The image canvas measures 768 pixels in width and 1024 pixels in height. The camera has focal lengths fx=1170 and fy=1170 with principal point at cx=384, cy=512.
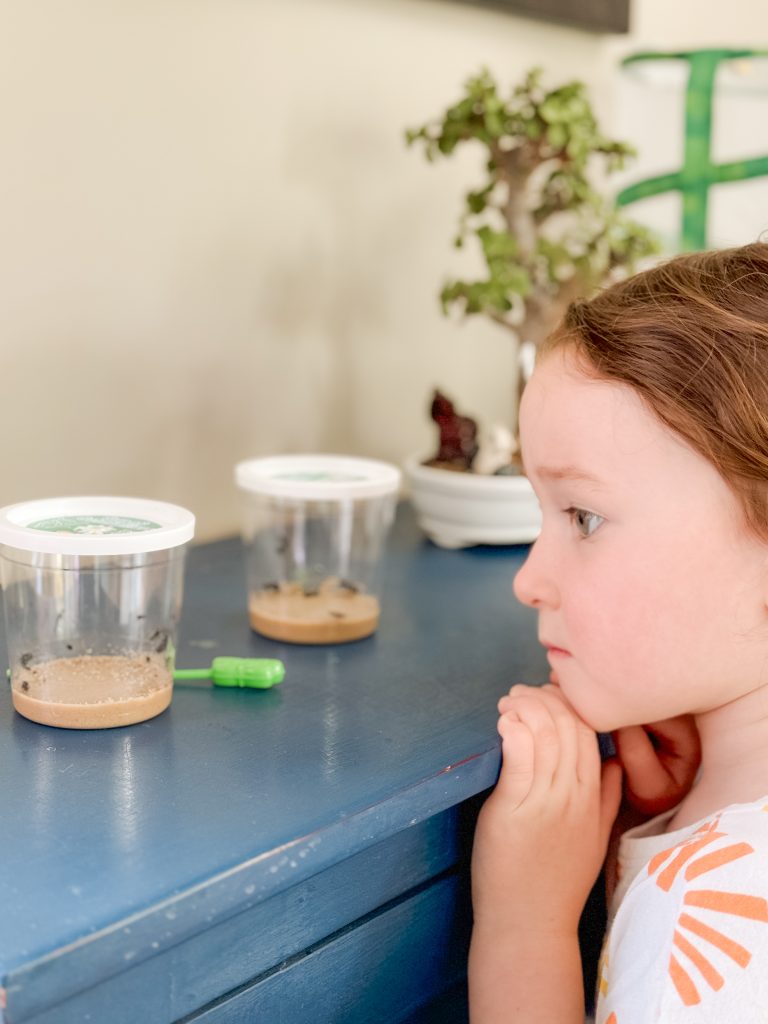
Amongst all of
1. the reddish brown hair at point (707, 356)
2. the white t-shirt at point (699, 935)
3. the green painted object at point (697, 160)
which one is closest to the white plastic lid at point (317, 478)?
the reddish brown hair at point (707, 356)

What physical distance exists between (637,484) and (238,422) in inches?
24.4

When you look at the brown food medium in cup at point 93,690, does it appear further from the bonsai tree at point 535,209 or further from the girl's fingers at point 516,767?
the bonsai tree at point 535,209

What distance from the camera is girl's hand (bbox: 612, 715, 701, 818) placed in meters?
0.80

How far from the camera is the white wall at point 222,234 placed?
1.02 meters

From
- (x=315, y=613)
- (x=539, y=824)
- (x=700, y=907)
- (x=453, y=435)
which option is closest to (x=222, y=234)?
(x=453, y=435)

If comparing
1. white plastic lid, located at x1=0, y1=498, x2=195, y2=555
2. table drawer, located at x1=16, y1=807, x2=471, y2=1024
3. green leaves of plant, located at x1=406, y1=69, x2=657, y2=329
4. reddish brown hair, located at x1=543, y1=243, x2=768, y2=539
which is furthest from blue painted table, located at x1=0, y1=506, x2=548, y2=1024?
green leaves of plant, located at x1=406, y1=69, x2=657, y2=329

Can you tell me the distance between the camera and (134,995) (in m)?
0.53

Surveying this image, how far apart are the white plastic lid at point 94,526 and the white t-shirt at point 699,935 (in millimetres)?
338

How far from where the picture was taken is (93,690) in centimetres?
72

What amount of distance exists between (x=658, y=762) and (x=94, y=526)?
417mm

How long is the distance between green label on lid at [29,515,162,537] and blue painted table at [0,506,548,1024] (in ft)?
0.39

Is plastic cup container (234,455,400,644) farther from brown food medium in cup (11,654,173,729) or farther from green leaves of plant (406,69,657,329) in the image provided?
green leaves of plant (406,69,657,329)

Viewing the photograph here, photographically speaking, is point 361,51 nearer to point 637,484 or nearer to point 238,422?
point 238,422

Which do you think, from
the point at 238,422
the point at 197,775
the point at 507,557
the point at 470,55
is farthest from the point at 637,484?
the point at 470,55
